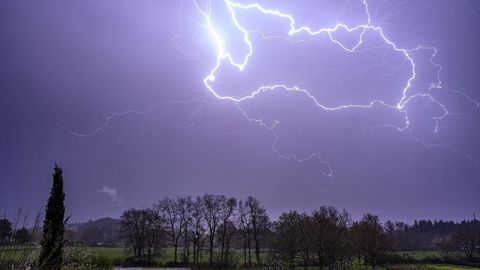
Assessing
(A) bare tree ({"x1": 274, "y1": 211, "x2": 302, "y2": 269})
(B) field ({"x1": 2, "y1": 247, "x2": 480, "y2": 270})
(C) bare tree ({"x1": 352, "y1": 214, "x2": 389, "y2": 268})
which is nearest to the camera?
(B) field ({"x1": 2, "y1": 247, "x2": 480, "y2": 270})

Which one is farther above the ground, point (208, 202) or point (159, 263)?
point (208, 202)

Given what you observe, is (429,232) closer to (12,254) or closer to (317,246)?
(317,246)

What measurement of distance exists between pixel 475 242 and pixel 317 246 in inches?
1790

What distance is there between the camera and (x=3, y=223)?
5.28 m

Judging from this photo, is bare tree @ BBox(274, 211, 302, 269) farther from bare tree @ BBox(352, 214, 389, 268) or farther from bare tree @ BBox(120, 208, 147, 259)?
bare tree @ BBox(120, 208, 147, 259)

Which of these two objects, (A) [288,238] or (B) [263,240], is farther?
(B) [263,240]

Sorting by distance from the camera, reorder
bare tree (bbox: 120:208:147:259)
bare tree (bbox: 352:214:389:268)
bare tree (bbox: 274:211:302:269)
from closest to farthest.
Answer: bare tree (bbox: 274:211:302:269)
bare tree (bbox: 352:214:389:268)
bare tree (bbox: 120:208:147:259)

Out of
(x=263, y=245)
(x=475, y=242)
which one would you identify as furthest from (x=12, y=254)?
(x=475, y=242)

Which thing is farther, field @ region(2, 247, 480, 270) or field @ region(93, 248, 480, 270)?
field @ region(93, 248, 480, 270)

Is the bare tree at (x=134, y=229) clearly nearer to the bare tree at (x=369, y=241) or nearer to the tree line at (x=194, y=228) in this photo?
the tree line at (x=194, y=228)

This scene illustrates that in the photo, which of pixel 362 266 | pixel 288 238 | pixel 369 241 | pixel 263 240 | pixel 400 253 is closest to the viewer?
pixel 362 266

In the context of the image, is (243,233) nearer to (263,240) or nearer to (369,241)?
(263,240)

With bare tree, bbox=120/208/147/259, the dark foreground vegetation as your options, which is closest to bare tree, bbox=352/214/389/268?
the dark foreground vegetation

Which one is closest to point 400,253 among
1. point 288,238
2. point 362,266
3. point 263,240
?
point 263,240
